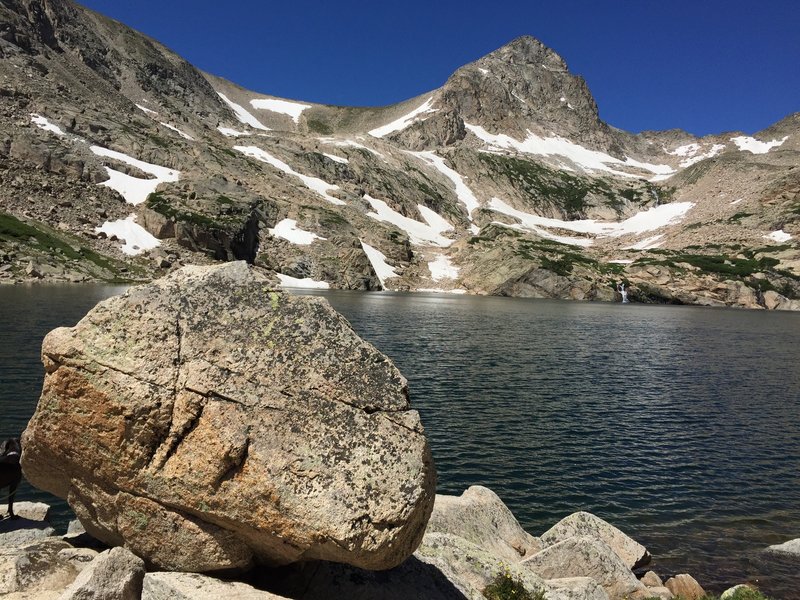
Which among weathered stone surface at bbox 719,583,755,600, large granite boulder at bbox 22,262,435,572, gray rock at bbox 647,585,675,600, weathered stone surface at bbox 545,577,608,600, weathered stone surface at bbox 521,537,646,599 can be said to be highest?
large granite boulder at bbox 22,262,435,572

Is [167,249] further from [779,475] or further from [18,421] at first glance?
[779,475]

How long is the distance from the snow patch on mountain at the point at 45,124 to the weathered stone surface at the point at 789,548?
191173 mm

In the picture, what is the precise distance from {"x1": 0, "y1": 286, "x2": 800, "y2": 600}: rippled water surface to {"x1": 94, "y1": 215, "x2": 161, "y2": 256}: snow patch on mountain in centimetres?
7095

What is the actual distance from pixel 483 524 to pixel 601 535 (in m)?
4.50

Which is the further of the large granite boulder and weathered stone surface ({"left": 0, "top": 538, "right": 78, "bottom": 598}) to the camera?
the large granite boulder

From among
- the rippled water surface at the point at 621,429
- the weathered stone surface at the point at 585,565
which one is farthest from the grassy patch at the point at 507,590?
the rippled water surface at the point at 621,429

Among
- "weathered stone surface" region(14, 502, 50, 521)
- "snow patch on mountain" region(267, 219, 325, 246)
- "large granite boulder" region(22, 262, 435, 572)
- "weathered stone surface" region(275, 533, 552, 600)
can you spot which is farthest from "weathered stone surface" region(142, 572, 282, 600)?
"snow patch on mountain" region(267, 219, 325, 246)

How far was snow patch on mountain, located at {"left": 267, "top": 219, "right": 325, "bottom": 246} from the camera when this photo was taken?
17488 cm

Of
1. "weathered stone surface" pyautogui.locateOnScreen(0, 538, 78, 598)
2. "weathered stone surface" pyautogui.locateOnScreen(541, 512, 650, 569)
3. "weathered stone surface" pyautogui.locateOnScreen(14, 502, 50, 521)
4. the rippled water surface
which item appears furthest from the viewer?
the rippled water surface

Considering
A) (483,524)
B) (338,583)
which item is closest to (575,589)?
(483,524)

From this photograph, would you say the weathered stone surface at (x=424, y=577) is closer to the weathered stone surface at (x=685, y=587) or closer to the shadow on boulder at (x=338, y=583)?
the shadow on boulder at (x=338, y=583)

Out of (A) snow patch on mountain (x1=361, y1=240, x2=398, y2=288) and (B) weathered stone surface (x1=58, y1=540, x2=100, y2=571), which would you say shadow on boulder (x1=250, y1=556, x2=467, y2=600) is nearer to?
(B) weathered stone surface (x1=58, y1=540, x2=100, y2=571)

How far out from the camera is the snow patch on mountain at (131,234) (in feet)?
443

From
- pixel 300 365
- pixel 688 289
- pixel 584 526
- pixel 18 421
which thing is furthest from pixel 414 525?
pixel 688 289
